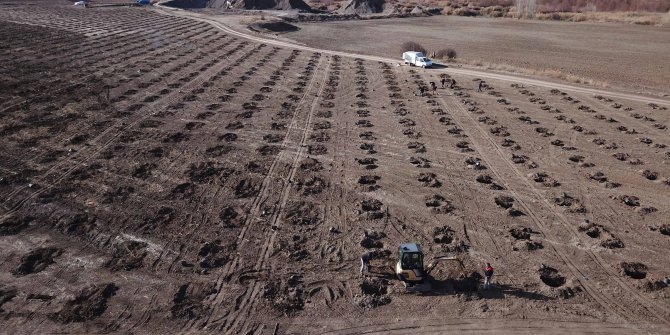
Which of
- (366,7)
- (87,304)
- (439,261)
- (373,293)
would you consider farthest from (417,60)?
(366,7)

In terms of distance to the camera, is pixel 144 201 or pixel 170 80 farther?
pixel 170 80

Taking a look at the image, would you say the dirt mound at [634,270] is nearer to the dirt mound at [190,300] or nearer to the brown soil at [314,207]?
the brown soil at [314,207]

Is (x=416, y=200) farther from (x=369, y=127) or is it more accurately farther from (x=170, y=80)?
(x=170, y=80)

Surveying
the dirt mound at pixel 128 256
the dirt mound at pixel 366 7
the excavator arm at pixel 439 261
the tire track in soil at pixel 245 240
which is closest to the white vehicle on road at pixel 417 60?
the tire track in soil at pixel 245 240

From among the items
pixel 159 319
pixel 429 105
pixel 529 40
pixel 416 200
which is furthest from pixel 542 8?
pixel 159 319

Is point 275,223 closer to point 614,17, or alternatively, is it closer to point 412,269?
point 412,269

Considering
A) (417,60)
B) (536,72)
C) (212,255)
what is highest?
(417,60)

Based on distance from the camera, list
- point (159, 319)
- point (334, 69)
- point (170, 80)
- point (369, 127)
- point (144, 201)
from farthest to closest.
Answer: point (334, 69)
point (170, 80)
point (369, 127)
point (144, 201)
point (159, 319)
